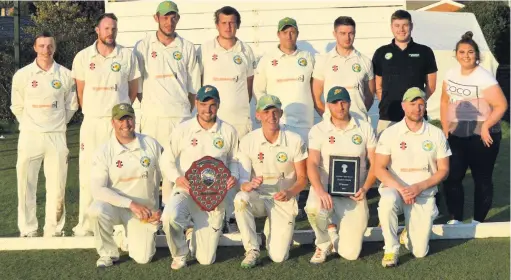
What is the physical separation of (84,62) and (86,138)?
0.65m

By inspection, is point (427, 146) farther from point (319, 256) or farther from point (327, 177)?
point (319, 256)

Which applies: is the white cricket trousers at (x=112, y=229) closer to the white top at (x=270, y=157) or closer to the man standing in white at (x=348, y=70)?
the white top at (x=270, y=157)

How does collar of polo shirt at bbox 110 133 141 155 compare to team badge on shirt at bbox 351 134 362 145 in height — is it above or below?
below

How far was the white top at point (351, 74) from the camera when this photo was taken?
6.36 metres

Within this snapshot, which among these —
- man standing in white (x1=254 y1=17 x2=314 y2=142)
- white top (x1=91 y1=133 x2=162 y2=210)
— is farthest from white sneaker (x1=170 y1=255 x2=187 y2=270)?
man standing in white (x1=254 y1=17 x2=314 y2=142)

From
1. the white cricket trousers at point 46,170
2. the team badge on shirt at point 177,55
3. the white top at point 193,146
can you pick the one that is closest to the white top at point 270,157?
the white top at point 193,146

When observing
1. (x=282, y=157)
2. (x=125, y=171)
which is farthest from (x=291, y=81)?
(x=125, y=171)

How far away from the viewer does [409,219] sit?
565cm

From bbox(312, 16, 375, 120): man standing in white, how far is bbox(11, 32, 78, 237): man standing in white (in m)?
2.23

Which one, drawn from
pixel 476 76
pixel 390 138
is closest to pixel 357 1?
pixel 476 76

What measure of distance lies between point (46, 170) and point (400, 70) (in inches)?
127

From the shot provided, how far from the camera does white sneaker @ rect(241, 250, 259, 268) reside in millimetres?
5371

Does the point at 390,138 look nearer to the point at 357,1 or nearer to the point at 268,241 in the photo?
the point at 268,241

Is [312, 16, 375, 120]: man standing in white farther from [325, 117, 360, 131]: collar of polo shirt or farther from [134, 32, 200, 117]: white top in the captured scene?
[134, 32, 200, 117]: white top
